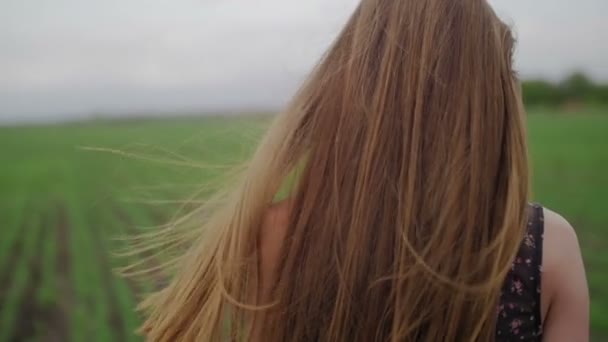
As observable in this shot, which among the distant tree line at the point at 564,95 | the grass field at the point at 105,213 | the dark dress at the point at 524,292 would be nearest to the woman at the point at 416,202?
the dark dress at the point at 524,292

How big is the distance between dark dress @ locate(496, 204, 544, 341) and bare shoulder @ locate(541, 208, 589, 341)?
0.02 metres

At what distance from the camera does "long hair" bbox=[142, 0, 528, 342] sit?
1.25 m

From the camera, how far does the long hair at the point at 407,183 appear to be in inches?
49.3

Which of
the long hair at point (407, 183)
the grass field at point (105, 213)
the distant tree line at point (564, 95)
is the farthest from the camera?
the distant tree line at point (564, 95)

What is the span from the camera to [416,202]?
1.25 metres

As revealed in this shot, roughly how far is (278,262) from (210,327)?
259 millimetres

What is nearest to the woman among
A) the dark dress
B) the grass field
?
the dark dress

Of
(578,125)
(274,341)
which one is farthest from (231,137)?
(578,125)

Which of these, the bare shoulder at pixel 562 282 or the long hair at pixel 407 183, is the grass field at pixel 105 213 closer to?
the long hair at pixel 407 183

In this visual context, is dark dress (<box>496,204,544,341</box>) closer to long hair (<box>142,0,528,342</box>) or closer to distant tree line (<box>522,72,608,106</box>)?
long hair (<box>142,0,528,342</box>)

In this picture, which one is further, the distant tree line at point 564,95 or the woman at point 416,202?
the distant tree line at point 564,95

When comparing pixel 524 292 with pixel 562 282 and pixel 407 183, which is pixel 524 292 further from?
pixel 407 183

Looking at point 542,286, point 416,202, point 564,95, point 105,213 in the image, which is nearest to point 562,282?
point 542,286

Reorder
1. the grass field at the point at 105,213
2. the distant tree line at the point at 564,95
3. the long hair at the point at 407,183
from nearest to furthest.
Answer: the long hair at the point at 407,183 < the grass field at the point at 105,213 < the distant tree line at the point at 564,95
